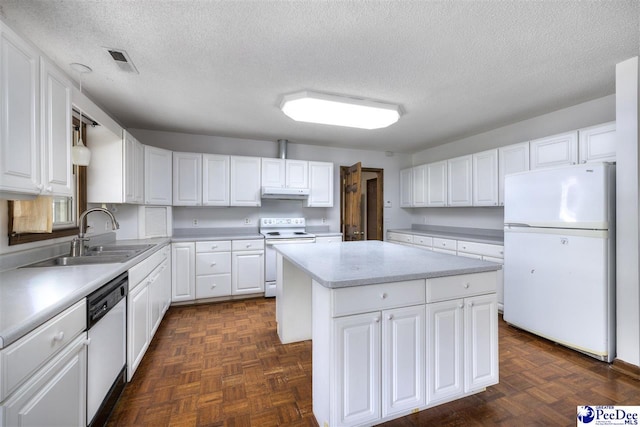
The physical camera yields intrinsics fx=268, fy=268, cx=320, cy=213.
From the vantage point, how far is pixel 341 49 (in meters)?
1.89

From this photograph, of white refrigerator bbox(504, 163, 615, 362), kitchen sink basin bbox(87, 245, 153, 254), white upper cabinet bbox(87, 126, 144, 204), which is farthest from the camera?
white upper cabinet bbox(87, 126, 144, 204)

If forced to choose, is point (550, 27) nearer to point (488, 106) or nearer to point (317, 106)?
point (488, 106)

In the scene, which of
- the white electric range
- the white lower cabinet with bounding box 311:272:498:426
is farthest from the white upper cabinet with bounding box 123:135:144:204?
the white lower cabinet with bounding box 311:272:498:426

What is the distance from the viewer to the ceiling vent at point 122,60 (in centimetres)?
191

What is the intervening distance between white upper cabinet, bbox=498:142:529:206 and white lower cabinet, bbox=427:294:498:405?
7.29 feet

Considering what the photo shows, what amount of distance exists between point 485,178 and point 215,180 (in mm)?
3804

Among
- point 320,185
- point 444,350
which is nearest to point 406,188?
point 320,185

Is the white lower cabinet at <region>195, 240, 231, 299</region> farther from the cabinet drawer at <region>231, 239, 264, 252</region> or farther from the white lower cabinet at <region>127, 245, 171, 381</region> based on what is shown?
the white lower cabinet at <region>127, 245, 171, 381</region>

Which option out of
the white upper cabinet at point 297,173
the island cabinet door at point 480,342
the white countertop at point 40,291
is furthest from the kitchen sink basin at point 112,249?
the island cabinet door at point 480,342

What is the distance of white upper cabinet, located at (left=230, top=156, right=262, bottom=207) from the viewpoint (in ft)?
13.2

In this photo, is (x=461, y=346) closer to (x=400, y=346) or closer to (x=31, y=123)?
(x=400, y=346)

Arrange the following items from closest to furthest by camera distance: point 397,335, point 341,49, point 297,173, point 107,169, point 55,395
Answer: point 55,395
point 397,335
point 341,49
point 107,169
point 297,173

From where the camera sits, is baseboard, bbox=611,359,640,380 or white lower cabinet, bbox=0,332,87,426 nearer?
white lower cabinet, bbox=0,332,87,426

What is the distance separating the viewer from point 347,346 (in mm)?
1386
